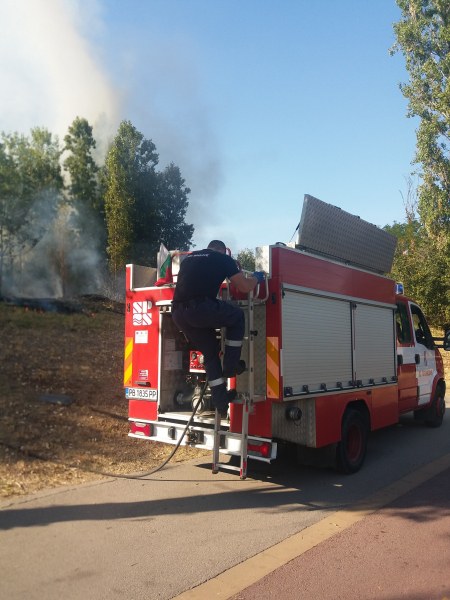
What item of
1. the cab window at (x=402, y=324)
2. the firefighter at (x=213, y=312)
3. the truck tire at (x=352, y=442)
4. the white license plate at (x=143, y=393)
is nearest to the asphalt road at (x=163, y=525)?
the truck tire at (x=352, y=442)

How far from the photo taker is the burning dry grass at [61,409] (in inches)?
235

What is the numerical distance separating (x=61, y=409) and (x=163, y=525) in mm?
4082

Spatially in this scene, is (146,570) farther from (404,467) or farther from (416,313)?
(416,313)

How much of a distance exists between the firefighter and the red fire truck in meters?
0.26

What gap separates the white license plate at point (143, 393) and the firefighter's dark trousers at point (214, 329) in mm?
1111

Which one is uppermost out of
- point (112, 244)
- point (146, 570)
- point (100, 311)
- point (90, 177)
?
point (90, 177)

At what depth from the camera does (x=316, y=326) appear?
5965 millimetres

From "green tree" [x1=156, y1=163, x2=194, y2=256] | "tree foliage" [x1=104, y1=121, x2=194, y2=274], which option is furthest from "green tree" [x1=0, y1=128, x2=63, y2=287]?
"green tree" [x1=156, y1=163, x2=194, y2=256]

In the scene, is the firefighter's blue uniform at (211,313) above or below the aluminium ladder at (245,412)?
above

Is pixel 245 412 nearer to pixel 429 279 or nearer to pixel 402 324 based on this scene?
pixel 402 324

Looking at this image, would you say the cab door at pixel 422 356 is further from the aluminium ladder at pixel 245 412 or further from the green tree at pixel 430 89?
the green tree at pixel 430 89

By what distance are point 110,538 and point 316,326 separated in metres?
3.14

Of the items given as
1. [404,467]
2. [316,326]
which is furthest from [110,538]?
[404,467]

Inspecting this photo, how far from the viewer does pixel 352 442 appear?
6.47m
